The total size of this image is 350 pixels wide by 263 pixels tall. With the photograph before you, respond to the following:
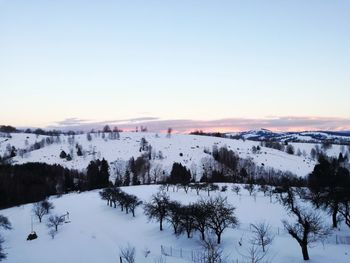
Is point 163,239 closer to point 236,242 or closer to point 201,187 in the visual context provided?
point 236,242

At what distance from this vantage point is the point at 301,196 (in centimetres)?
7431

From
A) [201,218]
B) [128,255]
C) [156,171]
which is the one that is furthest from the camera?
[156,171]

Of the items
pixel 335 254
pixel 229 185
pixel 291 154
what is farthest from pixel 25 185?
pixel 291 154

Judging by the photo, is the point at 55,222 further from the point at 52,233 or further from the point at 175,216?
the point at 175,216

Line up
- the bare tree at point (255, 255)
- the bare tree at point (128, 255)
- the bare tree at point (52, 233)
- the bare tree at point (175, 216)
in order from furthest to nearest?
the bare tree at point (52, 233) → the bare tree at point (175, 216) → the bare tree at point (255, 255) → the bare tree at point (128, 255)

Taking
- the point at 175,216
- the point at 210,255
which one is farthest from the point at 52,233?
the point at 210,255

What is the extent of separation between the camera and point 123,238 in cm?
5100

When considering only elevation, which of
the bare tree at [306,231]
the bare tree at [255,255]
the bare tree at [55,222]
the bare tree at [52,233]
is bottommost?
the bare tree at [52,233]

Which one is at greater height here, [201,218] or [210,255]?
[210,255]

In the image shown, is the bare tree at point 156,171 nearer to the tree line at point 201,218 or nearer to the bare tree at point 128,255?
the tree line at point 201,218

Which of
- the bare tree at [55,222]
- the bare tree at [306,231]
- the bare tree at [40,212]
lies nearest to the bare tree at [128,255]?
the bare tree at [306,231]

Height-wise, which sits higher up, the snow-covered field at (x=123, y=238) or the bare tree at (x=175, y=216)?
the bare tree at (x=175, y=216)

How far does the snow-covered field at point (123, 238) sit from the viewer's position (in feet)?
124

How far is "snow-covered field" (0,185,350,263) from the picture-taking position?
124ft
